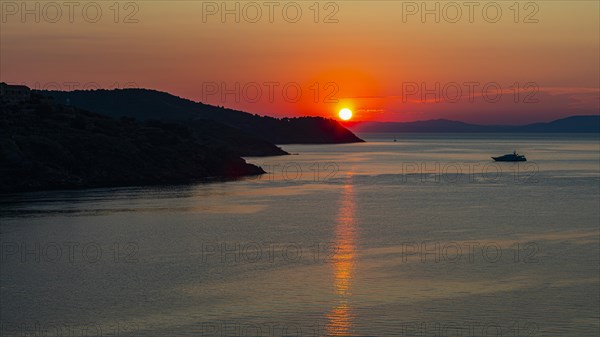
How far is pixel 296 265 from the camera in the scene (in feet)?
191

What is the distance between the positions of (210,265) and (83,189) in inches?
2694

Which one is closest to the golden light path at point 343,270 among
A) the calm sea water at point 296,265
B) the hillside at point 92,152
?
the calm sea water at point 296,265

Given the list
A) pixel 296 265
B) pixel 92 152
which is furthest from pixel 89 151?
pixel 296 265

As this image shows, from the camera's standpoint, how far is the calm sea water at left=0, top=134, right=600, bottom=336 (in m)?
42.5

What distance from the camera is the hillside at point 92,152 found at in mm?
123000

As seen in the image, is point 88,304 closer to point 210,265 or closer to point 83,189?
point 210,265

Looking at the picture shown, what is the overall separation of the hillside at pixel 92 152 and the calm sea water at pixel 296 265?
Result: 13.5 m

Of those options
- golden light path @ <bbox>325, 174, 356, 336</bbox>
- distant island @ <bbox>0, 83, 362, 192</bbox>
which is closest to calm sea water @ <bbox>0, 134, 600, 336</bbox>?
golden light path @ <bbox>325, 174, 356, 336</bbox>

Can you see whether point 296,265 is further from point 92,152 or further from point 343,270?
point 92,152

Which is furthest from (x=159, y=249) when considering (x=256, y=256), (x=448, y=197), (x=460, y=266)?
(x=448, y=197)

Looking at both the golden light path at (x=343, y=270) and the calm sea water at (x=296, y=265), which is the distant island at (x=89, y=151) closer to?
the calm sea water at (x=296, y=265)

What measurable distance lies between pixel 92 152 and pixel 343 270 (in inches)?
3476

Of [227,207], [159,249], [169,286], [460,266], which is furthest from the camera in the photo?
[227,207]

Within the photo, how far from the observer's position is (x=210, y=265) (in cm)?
5856
